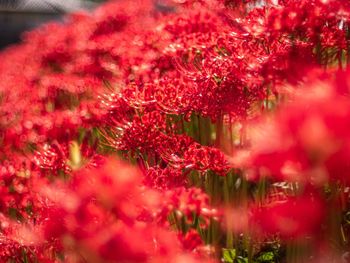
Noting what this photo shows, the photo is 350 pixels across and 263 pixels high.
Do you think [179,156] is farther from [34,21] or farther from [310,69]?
[34,21]

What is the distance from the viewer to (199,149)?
57.2 inches

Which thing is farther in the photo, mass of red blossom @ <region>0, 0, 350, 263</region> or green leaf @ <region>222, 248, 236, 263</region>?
green leaf @ <region>222, 248, 236, 263</region>

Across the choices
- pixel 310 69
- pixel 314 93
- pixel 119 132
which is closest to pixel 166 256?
pixel 314 93

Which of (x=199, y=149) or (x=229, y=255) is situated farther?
(x=229, y=255)

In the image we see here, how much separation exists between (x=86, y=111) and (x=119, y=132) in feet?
0.99

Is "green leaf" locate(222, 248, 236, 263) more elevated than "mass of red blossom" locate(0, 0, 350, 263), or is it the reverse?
"mass of red blossom" locate(0, 0, 350, 263)

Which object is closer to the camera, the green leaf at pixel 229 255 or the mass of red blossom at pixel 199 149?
the mass of red blossom at pixel 199 149

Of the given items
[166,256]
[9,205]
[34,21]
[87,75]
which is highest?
[166,256]

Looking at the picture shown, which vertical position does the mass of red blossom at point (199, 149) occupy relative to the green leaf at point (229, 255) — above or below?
above

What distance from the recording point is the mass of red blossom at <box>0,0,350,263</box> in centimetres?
76

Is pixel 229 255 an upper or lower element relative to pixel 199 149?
lower

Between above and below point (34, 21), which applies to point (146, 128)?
above

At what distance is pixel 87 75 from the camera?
2469 mm

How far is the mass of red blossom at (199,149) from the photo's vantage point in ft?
2.48
